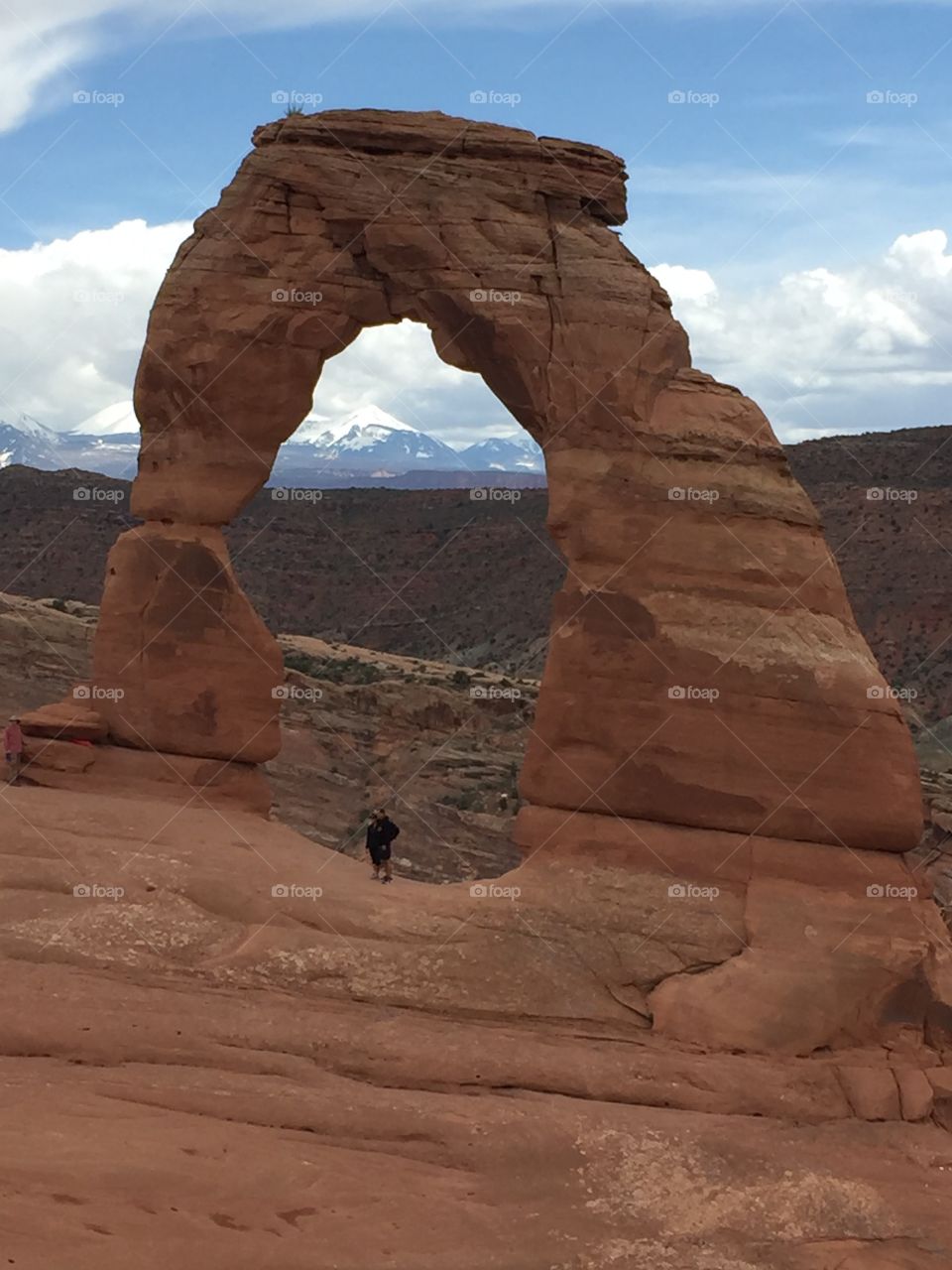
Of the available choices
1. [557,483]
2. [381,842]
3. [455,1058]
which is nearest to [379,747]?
[381,842]

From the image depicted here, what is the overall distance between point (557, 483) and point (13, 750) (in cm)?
734

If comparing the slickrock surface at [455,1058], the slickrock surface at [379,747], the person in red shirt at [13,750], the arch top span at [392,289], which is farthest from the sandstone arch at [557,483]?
the slickrock surface at [379,747]

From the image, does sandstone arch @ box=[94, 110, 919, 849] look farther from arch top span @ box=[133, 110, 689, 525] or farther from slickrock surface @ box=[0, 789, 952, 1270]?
slickrock surface @ box=[0, 789, 952, 1270]

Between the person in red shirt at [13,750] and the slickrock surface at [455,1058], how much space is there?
89 centimetres

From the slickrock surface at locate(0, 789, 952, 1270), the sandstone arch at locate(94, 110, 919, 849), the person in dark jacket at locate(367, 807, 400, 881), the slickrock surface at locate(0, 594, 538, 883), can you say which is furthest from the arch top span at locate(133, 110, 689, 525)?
the slickrock surface at locate(0, 594, 538, 883)

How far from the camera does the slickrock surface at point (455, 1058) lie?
10.6m

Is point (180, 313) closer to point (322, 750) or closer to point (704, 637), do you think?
point (704, 637)

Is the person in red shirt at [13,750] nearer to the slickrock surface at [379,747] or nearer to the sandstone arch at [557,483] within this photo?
the sandstone arch at [557,483]

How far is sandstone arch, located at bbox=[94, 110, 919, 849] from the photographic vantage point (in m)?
15.6

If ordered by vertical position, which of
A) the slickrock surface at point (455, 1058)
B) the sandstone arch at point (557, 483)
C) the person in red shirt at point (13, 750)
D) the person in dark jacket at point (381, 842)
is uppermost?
the sandstone arch at point (557, 483)

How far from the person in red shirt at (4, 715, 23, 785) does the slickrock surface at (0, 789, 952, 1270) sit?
895mm

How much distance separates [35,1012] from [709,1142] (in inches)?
232

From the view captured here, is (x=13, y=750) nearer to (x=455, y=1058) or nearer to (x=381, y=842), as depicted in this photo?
(x=381, y=842)

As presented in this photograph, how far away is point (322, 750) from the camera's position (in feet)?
103
